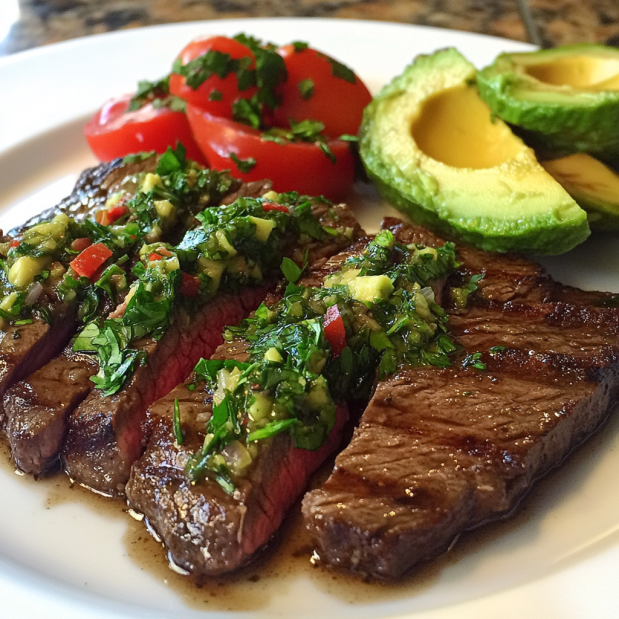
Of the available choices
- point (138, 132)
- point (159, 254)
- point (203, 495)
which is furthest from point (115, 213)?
point (203, 495)

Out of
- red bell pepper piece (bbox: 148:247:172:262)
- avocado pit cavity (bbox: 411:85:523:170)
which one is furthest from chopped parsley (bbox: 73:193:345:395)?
avocado pit cavity (bbox: 411:85:523:170)

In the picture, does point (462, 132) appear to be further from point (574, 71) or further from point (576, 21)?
point (576, 21)

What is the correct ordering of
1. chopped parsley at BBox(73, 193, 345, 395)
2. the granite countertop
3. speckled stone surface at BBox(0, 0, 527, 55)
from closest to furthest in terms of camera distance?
chopped parsley at BBox(73, 193, 345, 395), the granite countertop, speckled stone surface at BBox(0, 0, 527, 55)

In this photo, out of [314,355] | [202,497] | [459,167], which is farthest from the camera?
[459,167]

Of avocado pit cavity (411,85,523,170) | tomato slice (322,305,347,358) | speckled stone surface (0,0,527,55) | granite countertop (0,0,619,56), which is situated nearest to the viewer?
tomato slice (322,305,347,358)

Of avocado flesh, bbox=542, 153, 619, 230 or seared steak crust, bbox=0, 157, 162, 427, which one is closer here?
seared steak crust, bbox=0, 157, 162, 427

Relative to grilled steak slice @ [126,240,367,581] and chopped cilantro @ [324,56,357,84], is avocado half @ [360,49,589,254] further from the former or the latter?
grilled steak slice @ [126,240,367,581]
